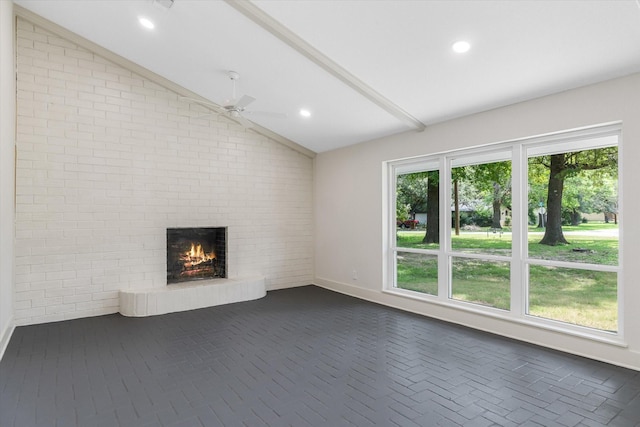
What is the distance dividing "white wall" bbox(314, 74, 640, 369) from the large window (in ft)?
0.61

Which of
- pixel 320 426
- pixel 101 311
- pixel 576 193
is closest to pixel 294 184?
pixel 101 311

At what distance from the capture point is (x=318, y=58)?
3.81 meters

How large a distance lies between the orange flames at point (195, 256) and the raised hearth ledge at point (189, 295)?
15.7 inches

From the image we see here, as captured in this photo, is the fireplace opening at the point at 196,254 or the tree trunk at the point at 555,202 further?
the fireplace opening at the point at 196,254

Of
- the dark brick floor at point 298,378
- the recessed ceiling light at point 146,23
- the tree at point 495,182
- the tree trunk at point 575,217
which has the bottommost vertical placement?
the dark brick floor at point 298,378

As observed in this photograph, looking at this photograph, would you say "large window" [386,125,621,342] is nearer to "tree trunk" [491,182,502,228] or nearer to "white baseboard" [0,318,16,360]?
"tree trunk" [491,182,502,228]

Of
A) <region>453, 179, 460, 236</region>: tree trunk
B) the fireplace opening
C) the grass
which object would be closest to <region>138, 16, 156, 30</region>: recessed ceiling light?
the fireplace opening

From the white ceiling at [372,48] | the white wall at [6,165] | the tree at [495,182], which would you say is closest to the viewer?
the white ceiling at [372,48]

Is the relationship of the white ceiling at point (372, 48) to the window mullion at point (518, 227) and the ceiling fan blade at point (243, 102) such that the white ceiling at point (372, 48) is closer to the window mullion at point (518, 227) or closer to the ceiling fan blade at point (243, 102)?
the ceiling fan blade at point (243, 102)

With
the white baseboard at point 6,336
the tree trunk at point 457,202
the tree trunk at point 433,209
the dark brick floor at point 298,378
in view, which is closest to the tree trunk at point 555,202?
the tree trunk at point 457,202

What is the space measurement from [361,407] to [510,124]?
3.46m

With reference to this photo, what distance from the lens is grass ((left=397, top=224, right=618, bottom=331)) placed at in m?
3.60

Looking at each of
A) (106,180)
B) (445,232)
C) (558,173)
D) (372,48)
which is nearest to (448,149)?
(445,232)

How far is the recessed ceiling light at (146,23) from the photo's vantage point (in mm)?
3982
